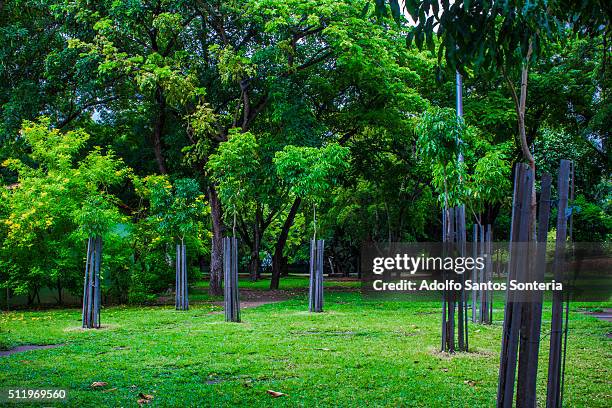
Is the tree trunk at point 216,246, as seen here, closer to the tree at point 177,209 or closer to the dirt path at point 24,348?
the tree at point 177,209

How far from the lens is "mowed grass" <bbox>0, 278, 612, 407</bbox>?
6699 millimetres

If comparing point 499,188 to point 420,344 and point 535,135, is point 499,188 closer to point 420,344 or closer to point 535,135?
point 420,344

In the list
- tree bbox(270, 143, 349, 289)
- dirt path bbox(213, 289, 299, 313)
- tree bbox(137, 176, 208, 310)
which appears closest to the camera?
tree bbox(270, 143, 349, 289)

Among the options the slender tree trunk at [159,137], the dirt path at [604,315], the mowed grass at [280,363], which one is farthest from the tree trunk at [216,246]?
the dirt path at [604,315]

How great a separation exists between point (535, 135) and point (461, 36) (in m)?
22.5

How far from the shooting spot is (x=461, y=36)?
14.4 feet

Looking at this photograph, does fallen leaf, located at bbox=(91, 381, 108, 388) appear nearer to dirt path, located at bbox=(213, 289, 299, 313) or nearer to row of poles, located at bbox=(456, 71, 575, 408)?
row of poles, located at bbox=(456, 71, 575, 408)

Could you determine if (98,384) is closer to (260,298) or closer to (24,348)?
(24,348)

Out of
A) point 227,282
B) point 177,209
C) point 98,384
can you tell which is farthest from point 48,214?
point 98,384

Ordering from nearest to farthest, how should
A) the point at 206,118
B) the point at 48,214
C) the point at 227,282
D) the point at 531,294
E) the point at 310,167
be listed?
the point at 531,294, the point at 227,282, the point at 310,167, the point at 48,214, the point at 206,118

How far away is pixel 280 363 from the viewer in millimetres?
8672

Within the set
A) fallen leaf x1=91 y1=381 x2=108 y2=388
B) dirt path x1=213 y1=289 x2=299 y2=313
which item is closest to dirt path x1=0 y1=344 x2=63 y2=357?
fallen leaf x1=91 y1=381 x2=108 y2=388

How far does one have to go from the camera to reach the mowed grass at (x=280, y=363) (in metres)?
6.70

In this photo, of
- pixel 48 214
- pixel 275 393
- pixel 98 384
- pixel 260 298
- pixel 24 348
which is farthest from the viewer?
pixel 260 298
